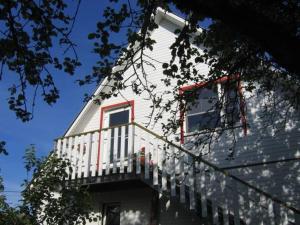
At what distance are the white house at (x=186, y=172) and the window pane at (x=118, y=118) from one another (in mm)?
2197

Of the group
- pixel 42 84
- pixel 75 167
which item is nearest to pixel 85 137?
pixel 75 167

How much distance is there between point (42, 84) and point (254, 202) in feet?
17.4

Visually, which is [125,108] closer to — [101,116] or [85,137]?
[101,116]

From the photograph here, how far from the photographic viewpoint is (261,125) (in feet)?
42.6

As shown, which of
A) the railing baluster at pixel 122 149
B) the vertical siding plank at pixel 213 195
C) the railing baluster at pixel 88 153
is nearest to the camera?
the vertical siding plank at pixel 213 195

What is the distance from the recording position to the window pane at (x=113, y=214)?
14117 millimetres

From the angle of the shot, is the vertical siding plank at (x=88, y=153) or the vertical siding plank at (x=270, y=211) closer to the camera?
the vertical siding plank at (x=270, y=211)

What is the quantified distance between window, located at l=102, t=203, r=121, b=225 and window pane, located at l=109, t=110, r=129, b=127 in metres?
3.52

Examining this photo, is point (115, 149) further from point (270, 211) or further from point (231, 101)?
point (270, 211)

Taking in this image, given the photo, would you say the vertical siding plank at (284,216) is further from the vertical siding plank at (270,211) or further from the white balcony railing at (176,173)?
the vertical siding plank at (270,211)

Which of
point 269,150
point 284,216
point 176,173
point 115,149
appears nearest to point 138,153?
point 115,149

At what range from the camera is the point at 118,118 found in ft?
55.5

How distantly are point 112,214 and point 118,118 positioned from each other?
4034 mm

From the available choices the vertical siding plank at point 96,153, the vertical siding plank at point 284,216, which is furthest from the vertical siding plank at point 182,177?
the vertical siding plank at point 96,153
